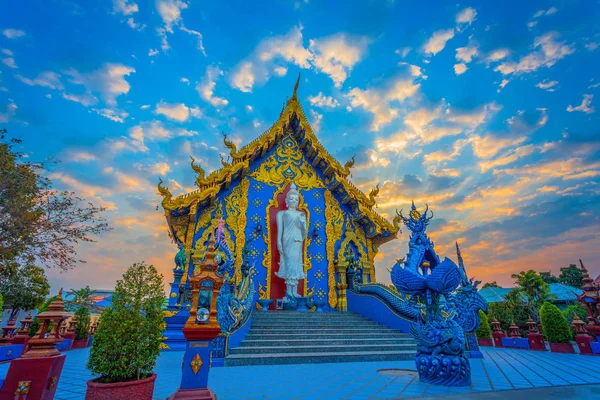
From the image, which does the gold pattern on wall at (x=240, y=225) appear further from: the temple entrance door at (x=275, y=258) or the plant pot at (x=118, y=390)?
the plant pot at (x=118, y=390)

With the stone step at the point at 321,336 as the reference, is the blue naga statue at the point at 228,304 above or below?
above

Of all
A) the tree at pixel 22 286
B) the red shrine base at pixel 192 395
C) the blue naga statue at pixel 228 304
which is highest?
the tree at pixel 22 286

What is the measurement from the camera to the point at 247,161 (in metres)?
12.6

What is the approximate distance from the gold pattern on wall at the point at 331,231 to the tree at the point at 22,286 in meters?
9.50

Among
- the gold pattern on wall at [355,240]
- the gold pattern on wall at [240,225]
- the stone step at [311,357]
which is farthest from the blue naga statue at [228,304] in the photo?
the gold pattern on wall at [355,240]

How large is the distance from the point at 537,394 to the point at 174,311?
26.6ft

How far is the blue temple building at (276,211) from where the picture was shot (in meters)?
11.3

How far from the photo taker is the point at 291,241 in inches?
480

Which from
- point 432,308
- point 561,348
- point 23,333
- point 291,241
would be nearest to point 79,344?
point 23,333

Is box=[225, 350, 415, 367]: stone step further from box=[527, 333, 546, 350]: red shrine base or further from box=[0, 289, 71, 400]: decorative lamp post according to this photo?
box=[527, 333, 546, 350]: red shrine base

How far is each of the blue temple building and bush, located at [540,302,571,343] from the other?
5727 mm

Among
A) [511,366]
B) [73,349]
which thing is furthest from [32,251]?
[511,366]

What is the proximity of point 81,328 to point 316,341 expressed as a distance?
24.4 ft

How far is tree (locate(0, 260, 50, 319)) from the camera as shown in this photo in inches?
374
